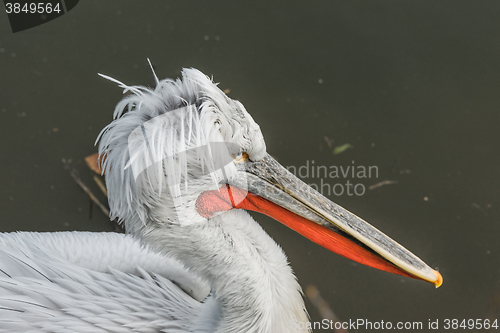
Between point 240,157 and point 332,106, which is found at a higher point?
point 332,106

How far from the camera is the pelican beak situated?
1.18m

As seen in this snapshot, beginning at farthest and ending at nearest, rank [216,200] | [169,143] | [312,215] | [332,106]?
[332,106] < [312,215] < [216,200] < [169,143]

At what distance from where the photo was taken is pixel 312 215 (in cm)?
123

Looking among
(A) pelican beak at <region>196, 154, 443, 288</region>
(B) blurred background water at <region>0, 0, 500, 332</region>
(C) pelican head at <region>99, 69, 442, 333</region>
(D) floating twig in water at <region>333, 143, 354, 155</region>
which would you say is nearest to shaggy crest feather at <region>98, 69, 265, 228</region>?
(C) pelican head at <region>99, 69, 442, 333</region>

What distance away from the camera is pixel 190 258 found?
1.08 metres

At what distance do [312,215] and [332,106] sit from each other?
141 cm

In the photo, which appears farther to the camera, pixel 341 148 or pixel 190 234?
pixel 341 148

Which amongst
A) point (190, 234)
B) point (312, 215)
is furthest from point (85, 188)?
point (312, 215)

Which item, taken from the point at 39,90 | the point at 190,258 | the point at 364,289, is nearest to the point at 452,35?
the point at 364,289

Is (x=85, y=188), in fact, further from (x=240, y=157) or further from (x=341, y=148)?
(x=341, y=148)

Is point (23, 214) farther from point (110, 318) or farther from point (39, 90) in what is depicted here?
point (110, 318)

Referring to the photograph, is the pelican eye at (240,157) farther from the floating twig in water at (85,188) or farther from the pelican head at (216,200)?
the floating twig in water at (85,188)

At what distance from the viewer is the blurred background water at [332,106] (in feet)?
6.96

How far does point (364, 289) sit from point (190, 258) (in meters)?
1.38
